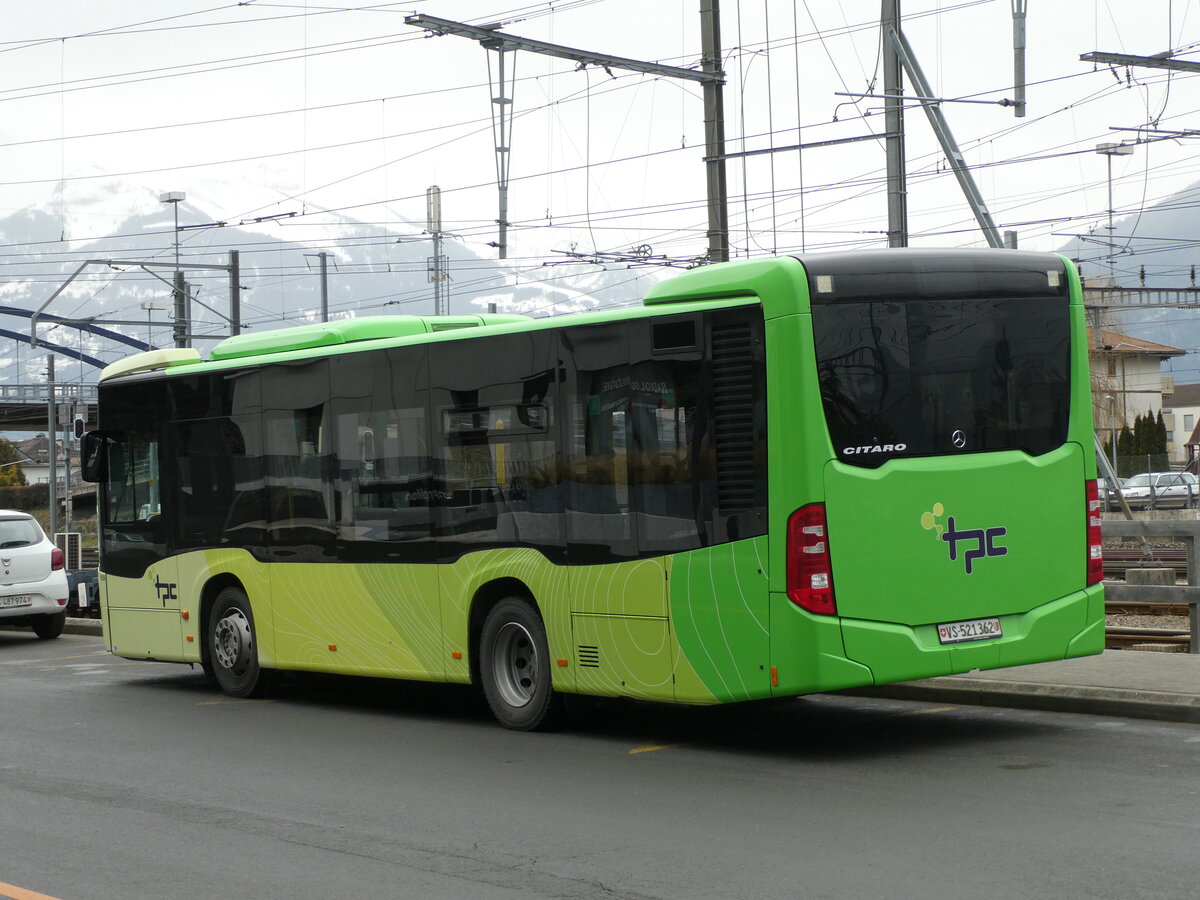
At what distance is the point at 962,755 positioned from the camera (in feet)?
32.6

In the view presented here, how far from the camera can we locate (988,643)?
10.2 m

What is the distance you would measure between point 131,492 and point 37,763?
5.25 meters

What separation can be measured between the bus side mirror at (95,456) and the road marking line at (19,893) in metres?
9.23

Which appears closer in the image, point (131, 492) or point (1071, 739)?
point (1071, 739)

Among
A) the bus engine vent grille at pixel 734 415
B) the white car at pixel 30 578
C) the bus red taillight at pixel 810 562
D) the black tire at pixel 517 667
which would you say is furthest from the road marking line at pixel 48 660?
the bus red taillight at pixel 810 562

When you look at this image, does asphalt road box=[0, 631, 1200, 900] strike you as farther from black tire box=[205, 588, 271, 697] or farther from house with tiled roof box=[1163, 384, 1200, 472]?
house with tiled roof box=[1163, 384, 1200, 472]

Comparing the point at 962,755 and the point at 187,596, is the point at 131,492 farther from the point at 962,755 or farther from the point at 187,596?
the point at 962,755

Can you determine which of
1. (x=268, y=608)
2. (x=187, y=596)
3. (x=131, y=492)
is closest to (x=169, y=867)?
(x=268, y=608)

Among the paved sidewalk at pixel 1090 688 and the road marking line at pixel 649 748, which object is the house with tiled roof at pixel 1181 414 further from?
the road marking line at pixel 649 748

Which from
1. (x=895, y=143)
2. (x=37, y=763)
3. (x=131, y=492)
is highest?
(x=895, y=143)

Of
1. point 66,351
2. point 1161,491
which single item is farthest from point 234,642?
point 66,351

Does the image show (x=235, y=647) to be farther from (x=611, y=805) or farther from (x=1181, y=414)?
(x=1181, y=414)

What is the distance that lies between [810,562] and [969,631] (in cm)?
120

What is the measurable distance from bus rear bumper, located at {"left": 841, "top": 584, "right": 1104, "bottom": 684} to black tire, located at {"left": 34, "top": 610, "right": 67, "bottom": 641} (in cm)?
1480
